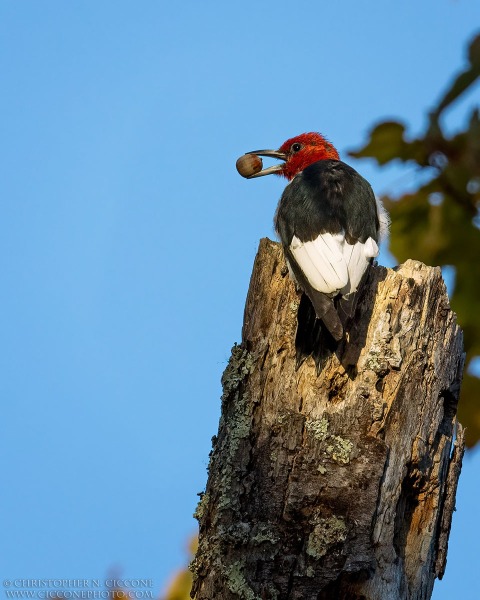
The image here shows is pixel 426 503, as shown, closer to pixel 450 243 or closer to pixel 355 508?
pixel 355 508

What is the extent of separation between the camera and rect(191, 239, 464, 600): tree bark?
3125 millimetres

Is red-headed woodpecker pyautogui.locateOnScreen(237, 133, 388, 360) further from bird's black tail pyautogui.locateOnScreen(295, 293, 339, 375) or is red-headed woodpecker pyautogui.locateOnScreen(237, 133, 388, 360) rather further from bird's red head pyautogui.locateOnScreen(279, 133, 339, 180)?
bird's red head pyautogui.locateOnScreen(279, 133, 339, 180)

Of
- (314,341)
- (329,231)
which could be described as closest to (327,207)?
(329,231)

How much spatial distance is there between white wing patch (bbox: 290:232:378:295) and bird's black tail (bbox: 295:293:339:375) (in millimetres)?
172

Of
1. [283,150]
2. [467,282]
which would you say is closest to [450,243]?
[467,282]

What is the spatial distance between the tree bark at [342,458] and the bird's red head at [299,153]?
3023mm

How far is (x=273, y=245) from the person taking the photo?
4047 mm

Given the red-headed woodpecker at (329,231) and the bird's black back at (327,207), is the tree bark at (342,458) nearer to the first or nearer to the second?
the red-headed woodpecker at (329,231)

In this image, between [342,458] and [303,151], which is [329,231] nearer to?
[342,458]

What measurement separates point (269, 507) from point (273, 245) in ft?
4.44

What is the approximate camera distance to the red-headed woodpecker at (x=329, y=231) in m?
3.79

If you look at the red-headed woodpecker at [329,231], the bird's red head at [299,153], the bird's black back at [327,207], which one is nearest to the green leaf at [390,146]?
the red-headed woodpecker at [329,231]

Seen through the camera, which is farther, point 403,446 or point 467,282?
point 403,446

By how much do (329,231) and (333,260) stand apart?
32 cm
